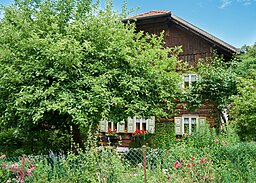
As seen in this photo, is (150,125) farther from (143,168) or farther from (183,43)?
(143,168)

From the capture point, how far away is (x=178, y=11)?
1338 cm

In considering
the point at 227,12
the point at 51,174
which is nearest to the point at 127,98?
the point at 51,174

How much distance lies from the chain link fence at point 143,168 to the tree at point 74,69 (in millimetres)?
1349

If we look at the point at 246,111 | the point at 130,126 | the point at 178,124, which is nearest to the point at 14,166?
the point at 246,111

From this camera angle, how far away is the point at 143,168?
17.3 ft

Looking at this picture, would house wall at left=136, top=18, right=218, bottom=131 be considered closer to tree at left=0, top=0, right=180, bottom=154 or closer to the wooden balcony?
the wooden balcony

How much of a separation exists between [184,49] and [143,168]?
26.1 ft

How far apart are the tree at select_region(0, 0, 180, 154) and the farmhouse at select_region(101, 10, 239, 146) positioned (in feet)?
10.8

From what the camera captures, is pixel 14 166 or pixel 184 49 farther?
pixel 184 49

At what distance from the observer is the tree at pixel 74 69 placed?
6660mm

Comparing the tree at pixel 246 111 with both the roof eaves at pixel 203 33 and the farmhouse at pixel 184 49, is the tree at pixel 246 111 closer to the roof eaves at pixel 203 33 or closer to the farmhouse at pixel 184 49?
the farmhouse at pixel 184 49

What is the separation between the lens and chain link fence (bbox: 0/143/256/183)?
472cm

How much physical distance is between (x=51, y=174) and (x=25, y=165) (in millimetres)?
521

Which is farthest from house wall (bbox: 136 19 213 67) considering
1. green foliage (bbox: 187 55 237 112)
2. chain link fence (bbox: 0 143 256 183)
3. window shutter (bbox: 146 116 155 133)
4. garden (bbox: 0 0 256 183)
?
chain link fence (bbox: 0 143 256 183)
